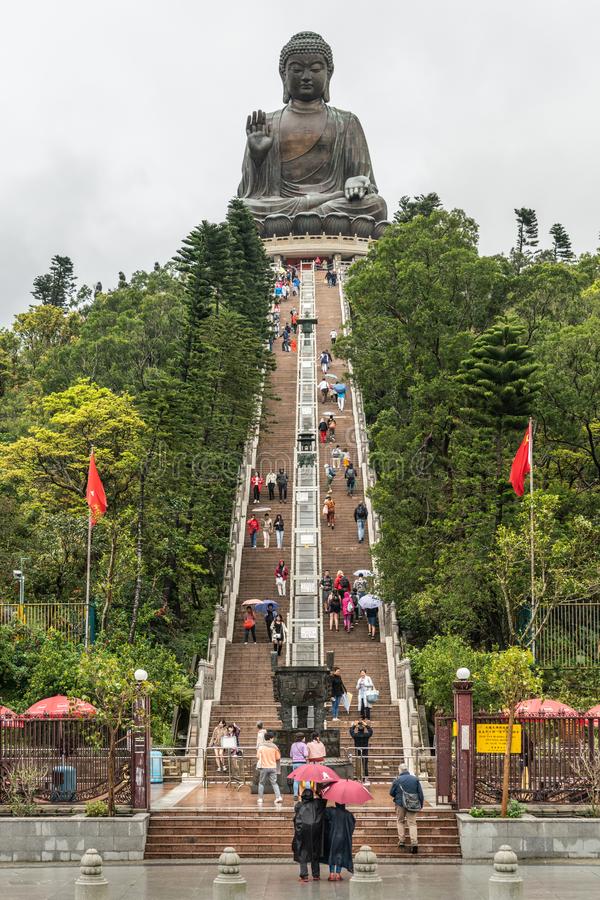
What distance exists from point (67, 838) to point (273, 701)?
943 centimetres

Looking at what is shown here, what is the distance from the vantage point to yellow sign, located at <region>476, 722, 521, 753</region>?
64.9 feet

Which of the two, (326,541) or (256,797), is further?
(326,541)

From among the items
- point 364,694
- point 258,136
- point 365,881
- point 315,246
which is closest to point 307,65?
point 258,136

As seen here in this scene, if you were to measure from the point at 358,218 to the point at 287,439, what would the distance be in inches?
1183

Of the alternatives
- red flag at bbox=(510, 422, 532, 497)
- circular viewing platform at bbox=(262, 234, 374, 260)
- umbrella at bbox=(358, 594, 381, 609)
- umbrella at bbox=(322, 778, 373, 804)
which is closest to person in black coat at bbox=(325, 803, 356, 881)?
umbrella at bbox=(322, 778, 373, 804)

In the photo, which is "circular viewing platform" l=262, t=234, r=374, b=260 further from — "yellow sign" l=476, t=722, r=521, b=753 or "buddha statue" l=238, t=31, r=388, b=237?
"yellow sign" l=476, t=722, r=521, b=753

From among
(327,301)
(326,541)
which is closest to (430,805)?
(326,541)

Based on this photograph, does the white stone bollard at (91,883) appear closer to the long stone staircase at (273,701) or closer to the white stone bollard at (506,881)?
the white stone bollard at (506,881)

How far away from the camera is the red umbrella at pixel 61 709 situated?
20406 mm

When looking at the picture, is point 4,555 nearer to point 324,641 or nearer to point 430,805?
point 324,641

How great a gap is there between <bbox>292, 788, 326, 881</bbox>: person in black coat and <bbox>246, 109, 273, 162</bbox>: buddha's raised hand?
191 ft

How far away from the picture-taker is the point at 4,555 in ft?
111

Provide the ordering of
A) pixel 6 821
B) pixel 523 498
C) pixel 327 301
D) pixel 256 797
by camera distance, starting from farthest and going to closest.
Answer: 1. pixel 327 301
2. pixel 523 498
3. pixel 256 797
4. pixel 6 821

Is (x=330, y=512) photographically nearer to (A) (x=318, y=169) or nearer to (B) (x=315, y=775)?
(B) (x=315, y=775)
